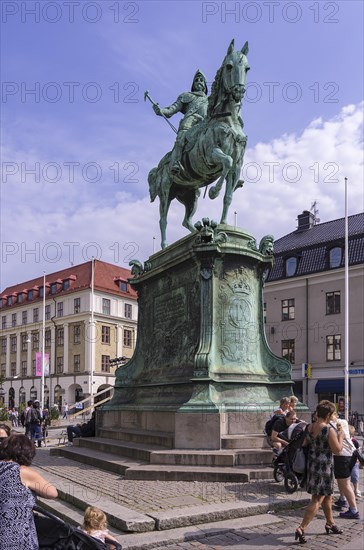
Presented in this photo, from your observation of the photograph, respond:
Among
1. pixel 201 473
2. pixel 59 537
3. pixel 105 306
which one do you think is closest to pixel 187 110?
pixel 201 473

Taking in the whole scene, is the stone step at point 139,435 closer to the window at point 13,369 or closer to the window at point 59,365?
the window at point 59,365

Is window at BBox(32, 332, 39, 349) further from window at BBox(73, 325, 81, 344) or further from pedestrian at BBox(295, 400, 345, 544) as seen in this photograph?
pedestrian at BBox(295, 400, 345, 544)

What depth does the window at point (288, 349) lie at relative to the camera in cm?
4833

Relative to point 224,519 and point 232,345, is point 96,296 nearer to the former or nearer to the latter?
point 232,345

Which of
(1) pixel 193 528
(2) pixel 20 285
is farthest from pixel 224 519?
(2) pixel 20 285

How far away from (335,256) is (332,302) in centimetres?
346

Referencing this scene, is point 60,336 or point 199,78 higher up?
point 199,78

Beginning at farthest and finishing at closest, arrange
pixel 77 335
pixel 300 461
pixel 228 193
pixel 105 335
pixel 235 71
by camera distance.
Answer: pixel 105 335
pixel 77 335
pixel 228 193
pixel 235 71
pixel 300 461

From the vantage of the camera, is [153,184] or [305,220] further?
[305,220]

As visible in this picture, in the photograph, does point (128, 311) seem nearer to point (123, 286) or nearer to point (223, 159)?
point (123, 286)

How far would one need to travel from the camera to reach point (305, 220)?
54.8 meters

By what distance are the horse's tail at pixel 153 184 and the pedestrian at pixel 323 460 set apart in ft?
33.6

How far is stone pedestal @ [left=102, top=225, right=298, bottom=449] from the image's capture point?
11703 millimetres

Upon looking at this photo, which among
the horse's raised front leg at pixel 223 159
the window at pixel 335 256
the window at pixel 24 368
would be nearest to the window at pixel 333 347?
the window at pixel 335 256
